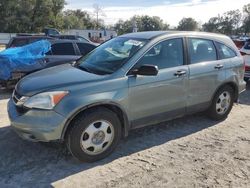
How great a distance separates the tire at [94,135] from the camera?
165 inches

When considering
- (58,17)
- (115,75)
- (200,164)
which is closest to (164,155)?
(200,164)

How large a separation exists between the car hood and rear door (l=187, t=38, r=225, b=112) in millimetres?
1764

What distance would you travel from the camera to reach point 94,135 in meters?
4.37

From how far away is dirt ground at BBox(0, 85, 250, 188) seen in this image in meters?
3.99

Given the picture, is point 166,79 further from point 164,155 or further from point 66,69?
point 66,69

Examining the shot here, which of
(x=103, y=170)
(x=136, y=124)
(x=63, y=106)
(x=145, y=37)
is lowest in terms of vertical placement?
(x=103, y=170)

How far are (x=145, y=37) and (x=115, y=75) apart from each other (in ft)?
3.38

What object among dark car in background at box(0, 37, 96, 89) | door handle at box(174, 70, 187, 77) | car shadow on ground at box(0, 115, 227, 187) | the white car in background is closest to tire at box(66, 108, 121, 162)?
car shadow on ground at box(0, 115, 227, 187)

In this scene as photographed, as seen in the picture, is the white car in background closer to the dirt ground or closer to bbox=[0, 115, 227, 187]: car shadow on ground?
the dirt ground

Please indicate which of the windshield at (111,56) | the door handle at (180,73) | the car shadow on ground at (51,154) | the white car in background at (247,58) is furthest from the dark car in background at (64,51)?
the white car in background at (247,58)

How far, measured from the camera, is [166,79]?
503cm

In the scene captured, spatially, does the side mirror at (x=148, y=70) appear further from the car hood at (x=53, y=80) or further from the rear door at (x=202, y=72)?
the rear door at (x=202, y=72)

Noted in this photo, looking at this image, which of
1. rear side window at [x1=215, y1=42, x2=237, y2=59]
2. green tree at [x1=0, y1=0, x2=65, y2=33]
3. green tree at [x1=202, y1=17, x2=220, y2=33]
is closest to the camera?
rear side window at [x1=215, y1=42, x2=237, y2=59]

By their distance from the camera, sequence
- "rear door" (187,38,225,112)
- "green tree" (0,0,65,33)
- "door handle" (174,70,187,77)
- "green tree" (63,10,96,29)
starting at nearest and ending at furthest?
1. "door handle" (174,70,187,77)
2. "rear door" (187,38,225,112)
3. "green tree" (0,0,65,33)
4. "green tree" (63,10,96,29)
